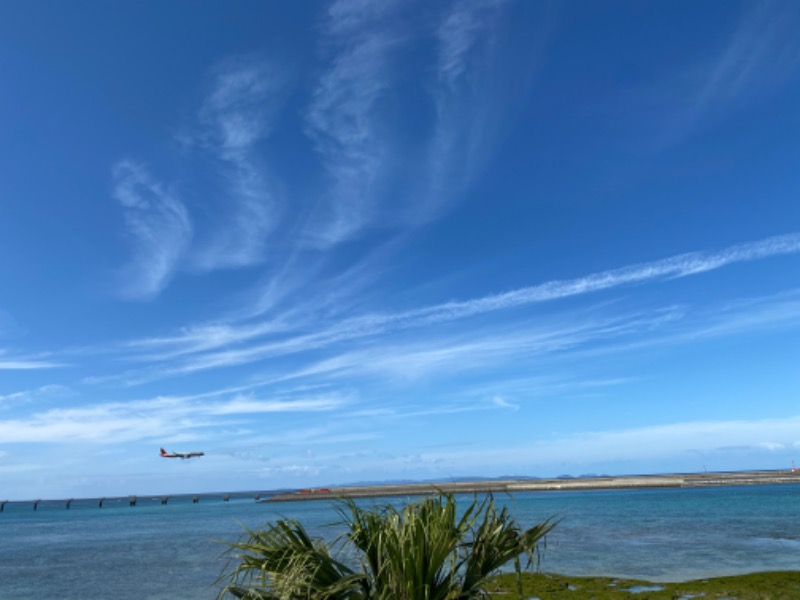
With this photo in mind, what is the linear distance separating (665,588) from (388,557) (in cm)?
2352

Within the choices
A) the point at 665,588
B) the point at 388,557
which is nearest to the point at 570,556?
the point at 665,588

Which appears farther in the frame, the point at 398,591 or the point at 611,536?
the point at 611,536

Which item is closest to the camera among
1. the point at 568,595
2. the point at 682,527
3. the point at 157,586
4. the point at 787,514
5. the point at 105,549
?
the point at 568,595

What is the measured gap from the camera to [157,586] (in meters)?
35.0

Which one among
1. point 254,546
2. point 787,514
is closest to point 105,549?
point 254,546

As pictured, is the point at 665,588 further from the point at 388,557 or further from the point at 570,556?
the point at 388,557

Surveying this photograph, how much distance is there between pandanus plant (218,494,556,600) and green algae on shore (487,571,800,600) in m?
16.3

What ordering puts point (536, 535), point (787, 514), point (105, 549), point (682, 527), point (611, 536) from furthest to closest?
point (787, 514) → point (105, 549) → point (682, 527) → point (611, 536) → point (536, 535)

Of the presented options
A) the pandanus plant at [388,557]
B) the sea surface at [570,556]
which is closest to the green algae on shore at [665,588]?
the sea surface at [570,556]

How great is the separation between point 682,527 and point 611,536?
31.4ft

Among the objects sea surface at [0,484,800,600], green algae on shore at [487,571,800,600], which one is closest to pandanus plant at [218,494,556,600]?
green algae on shore at [487,571,800,600]

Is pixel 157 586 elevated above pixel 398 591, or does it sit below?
below

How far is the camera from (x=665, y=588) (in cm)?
2625

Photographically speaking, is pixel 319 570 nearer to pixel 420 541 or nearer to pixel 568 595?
pixel 420 541
